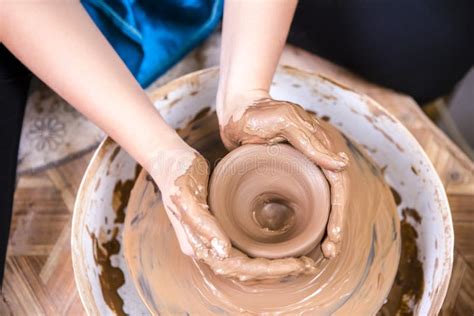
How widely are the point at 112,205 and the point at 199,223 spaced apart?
513mm

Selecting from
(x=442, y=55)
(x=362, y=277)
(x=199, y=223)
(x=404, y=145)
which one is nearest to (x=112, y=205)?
(x=199, y=223)

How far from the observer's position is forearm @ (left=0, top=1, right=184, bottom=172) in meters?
1.16

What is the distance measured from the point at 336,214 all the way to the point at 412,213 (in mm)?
513

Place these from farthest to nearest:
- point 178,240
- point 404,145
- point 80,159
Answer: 1. point 80,159
2. point 404,145
3. point 178,240

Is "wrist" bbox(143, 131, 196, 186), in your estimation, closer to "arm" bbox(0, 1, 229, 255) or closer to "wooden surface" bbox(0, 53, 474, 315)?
"arm" bbox(0, 1, 229, 255)

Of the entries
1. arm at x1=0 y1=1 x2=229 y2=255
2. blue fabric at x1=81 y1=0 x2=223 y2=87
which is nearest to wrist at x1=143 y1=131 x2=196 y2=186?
arm at x1=0 y1=1 x2=229 y2=255

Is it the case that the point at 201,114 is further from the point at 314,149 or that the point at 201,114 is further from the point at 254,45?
the point at 314,149

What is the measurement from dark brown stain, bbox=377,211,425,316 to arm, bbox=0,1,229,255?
24.4 inches

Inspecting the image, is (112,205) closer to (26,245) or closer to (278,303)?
(26,245)

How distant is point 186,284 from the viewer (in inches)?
45.6

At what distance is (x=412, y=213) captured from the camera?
146 cm

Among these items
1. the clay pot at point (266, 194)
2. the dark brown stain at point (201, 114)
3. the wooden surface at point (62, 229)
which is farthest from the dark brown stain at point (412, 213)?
the dark brown stain at point (201, 114)

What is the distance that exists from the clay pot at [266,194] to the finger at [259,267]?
2 centimetres

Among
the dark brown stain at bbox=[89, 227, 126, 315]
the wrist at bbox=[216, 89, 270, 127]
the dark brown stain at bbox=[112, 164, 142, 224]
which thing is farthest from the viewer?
the dark brown stain at bbox=[112, 164, 142, 224]
